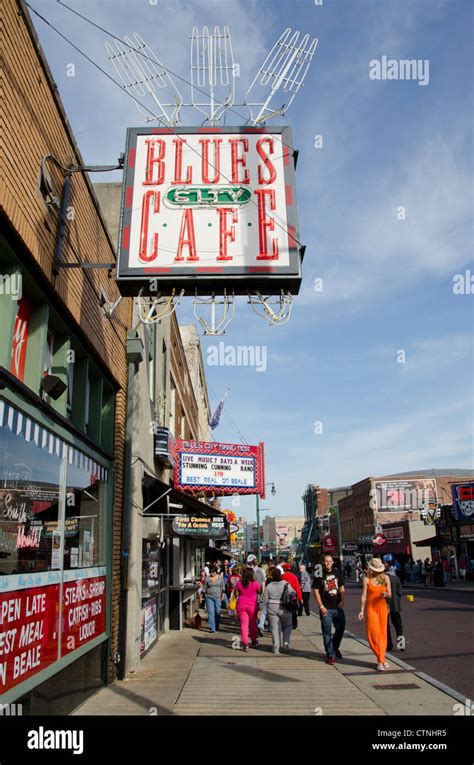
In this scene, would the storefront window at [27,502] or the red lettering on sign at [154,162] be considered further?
the red lettering on sign at [154,162]

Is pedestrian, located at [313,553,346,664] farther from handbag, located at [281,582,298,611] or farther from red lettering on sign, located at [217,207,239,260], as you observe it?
red lettering on sign, located at [217,207,239,260]

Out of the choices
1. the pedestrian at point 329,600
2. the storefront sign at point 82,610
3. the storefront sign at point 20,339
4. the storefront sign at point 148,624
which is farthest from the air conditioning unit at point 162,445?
the storefront sign at point 20,339

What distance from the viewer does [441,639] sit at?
488 inches

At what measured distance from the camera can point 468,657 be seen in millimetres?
9969

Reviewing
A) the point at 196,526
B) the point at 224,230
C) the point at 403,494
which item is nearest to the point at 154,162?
the point at 224,230

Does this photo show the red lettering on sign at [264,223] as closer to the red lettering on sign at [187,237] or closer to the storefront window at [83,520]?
the red lettering on sign at [187,237]

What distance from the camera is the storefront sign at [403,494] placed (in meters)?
64.0

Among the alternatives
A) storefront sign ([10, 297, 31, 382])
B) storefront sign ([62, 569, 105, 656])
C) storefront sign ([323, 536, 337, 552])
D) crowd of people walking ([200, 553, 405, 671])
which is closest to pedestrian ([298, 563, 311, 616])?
crowd of people walking ([200, 553, 405, 671])

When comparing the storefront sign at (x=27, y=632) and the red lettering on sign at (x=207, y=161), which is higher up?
the red lettering on sign at (x=207, y=161)

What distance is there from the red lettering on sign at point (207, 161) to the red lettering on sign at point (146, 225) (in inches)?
26.3

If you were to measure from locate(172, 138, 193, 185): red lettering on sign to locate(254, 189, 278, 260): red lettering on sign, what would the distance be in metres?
0.87

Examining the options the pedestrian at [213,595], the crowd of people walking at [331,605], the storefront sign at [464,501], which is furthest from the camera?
the storefront sign at [464,501]

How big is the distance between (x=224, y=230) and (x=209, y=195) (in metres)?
0.59
